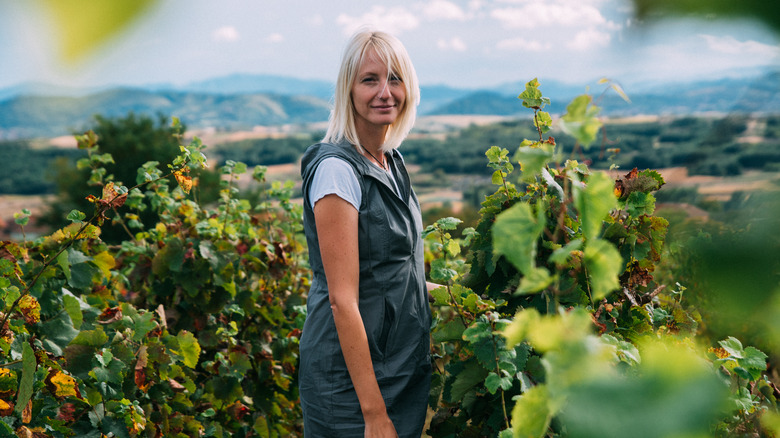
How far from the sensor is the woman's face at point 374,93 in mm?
1792

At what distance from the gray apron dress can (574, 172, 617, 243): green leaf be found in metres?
1.16

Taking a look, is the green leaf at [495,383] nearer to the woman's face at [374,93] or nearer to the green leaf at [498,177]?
the green leaf at [498,177]

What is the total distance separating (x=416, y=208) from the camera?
6.28ft

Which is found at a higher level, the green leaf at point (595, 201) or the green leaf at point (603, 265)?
the green leaf at point (595, 201)

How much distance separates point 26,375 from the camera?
1.29 meters

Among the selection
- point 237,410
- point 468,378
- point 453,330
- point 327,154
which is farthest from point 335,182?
point 237,410

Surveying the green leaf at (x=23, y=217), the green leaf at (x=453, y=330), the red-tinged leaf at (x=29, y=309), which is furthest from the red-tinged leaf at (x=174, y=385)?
the green leaf at (x=453, y=330)

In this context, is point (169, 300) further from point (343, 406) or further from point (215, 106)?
point (215, 106)

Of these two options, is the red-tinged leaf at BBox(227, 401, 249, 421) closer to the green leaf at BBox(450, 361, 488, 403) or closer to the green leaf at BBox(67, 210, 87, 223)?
the green leaf at BBox(67, 210, 87, 223)

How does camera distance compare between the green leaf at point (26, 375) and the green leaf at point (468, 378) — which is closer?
the green leaf at point (26, 375)

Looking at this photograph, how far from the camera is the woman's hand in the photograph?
5.22 feet

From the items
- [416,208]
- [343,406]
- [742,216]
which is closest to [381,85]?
[416,208]

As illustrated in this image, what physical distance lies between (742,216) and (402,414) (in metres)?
1.45

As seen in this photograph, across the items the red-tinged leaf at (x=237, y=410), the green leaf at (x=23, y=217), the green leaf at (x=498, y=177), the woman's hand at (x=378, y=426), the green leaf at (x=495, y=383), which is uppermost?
the green leaf at (x=498, y=177)
